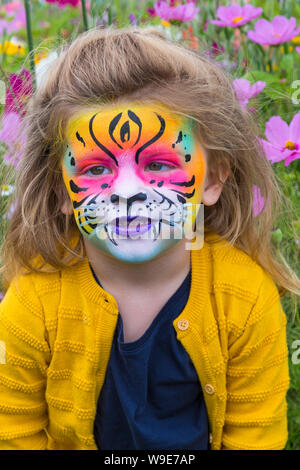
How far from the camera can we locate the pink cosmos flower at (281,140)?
122cm

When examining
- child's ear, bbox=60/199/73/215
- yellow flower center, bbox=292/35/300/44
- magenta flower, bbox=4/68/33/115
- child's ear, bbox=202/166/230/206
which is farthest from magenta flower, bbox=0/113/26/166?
yellow flower center, bbox=292/35/300/44

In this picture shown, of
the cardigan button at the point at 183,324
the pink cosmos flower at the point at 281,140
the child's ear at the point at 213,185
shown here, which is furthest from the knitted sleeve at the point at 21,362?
the pink cosmos flower at the point at 281,140

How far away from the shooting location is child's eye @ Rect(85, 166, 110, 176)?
100 cm

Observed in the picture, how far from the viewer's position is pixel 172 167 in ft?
3.32

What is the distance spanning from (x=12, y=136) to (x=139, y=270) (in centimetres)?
36

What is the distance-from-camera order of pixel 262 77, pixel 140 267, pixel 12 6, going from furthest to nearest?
pixel 12 6, pixel 262 77, pixel 140 267

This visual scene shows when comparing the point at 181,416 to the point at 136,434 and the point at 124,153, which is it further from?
the point at 124,153

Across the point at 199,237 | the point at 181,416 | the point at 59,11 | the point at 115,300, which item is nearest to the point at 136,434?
the point at 181,416

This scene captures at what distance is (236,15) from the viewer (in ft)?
4.87

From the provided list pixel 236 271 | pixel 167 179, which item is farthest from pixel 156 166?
pixel 236 271

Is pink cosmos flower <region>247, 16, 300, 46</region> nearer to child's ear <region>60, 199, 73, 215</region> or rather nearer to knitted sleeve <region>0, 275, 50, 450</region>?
child's ear <region>60, 199, 73, 215</region>

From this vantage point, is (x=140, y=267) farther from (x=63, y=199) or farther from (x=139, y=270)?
(x=63, y=199)

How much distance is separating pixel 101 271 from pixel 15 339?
0.60 ft

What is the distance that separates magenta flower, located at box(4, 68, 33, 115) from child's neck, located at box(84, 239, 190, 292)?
315 mm
